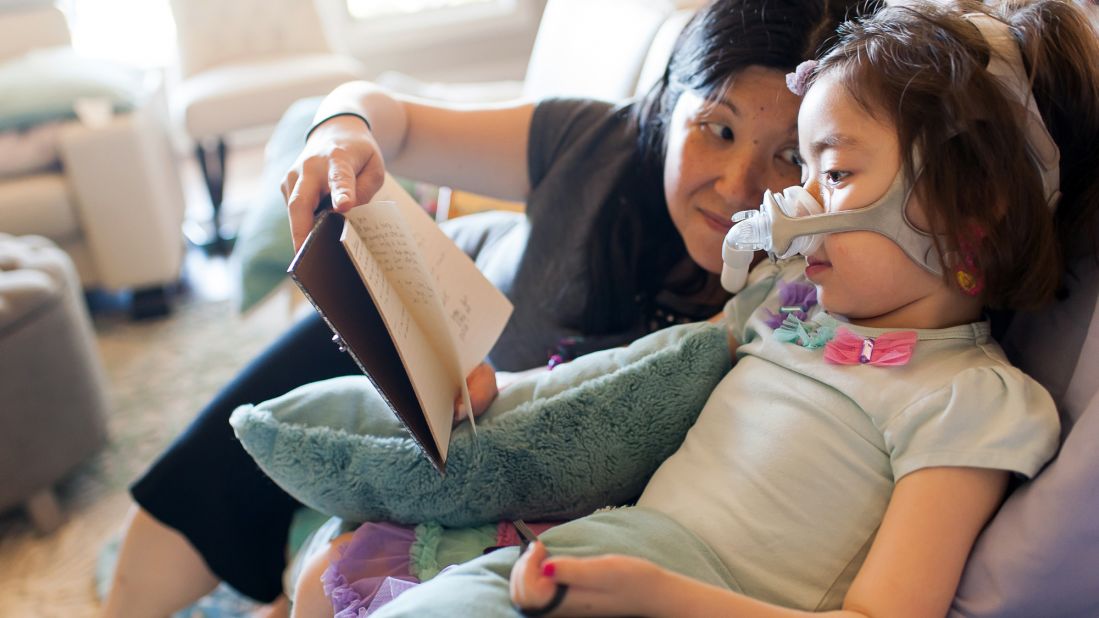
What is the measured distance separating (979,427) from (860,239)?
18 cm

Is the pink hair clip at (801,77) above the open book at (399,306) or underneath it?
above

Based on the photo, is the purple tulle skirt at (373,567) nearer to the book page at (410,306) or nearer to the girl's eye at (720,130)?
the book page at (410,306)

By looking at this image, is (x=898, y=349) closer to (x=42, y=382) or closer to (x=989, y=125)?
(x=989, y=125)

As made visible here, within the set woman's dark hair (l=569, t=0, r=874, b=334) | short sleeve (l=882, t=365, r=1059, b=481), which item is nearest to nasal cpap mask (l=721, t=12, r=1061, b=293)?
short sleeve (l=882, t=365, r=1059, b=481)

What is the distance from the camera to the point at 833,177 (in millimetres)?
817

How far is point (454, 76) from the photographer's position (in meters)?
4.07

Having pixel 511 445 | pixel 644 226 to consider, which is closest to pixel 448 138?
pixel 644 226

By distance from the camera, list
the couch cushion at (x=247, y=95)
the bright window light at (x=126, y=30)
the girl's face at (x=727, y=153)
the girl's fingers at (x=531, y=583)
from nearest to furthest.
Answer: the girl's fingers at (x=531, y=583), the girl's face at (x=727, y=153), the couch cushion at (x=247, y=95), the bright window light at (x=126, y=30)

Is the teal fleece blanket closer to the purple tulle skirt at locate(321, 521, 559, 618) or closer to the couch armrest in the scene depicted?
the purple tulle skirt at locate(321, 521, 559, 618)

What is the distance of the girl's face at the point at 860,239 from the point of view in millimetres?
788

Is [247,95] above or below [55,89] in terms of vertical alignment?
below

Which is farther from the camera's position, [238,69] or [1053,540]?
[238,69]

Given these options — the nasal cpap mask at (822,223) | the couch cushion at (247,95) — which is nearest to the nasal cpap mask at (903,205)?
the nasal cpap mask at (822,223)

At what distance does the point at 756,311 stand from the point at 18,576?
1493 mm
